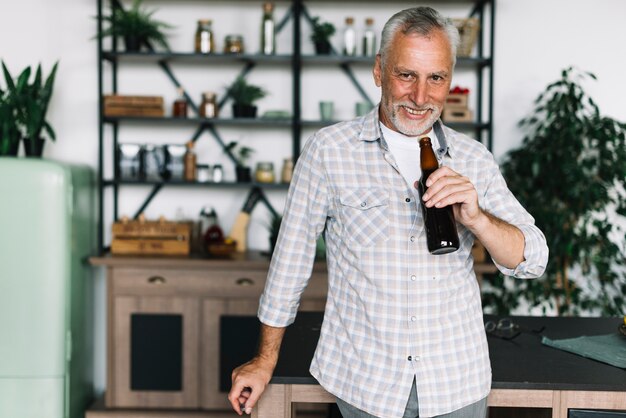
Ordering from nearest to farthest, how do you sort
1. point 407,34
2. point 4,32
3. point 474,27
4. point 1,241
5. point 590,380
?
point 407,34, point 590,380, point 1,241, point 474,27, point 4,32

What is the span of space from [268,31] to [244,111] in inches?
17.9

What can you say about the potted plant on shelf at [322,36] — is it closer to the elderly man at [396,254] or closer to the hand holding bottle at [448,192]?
the elderly man at [396,254]

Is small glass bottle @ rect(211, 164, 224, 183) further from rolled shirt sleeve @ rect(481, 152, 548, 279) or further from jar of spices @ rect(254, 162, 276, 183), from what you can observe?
rolled shirt sleeve @ rect(481, 152, 548, 279)

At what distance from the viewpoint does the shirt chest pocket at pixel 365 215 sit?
1.66 metres

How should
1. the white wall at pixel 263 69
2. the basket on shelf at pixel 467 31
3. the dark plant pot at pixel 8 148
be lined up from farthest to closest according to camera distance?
the white wall at pixel 263 69 → the basket on shelf at pixel 467 31 → the dark plant pot at pixel 8 148

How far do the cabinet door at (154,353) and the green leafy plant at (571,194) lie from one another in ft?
5.44

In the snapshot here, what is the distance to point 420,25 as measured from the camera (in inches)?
64.2

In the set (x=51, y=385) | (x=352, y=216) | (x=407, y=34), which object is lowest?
(x=51, y=385)

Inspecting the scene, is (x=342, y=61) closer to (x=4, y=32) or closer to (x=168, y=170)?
(x=168, y=170)

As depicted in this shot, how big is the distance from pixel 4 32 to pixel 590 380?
12.1ft

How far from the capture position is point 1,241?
3.52 metres

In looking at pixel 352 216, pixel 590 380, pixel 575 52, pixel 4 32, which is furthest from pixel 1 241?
pixel 575 52

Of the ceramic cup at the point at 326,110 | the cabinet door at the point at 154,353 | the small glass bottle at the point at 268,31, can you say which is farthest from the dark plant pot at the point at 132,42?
the cabinet door at the point at 154,353

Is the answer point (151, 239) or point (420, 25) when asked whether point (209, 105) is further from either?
point (420, 25)
